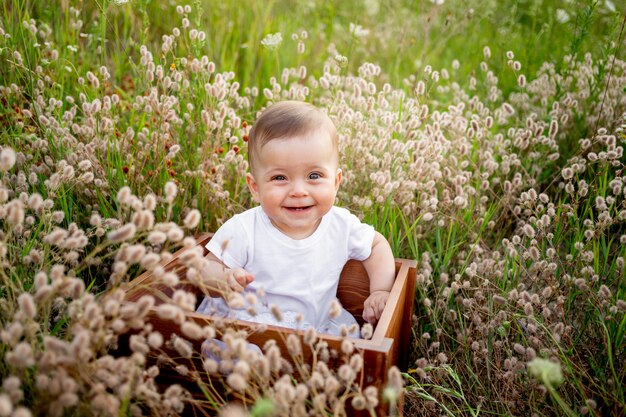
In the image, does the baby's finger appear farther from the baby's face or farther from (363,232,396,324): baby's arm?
the baby's face

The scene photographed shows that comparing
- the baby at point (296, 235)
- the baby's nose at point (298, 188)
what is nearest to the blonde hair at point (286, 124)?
the baby at point (296, 235)

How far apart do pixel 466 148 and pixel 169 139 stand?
1418 millimetres

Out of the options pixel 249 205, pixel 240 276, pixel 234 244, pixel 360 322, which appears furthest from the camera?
pixel 249 205

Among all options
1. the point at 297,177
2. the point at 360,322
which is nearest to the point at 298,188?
the point at 297,177

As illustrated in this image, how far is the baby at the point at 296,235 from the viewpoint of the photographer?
7.32 feet

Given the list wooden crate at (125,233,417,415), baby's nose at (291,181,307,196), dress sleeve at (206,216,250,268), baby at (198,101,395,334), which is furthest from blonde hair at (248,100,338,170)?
→ wooden crate at (125,233,417,415)

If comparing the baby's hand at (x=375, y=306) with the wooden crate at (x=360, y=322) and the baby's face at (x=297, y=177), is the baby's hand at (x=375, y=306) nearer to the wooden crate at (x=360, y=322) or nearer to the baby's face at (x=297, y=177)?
the wooden crate at (x=360, y=322)

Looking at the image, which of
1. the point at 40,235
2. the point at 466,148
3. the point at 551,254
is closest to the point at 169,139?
the point at 40,235

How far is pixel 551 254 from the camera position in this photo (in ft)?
7.46

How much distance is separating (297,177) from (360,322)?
769 millimetres

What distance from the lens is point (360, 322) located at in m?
2.64

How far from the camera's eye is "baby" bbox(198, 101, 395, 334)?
2.23m

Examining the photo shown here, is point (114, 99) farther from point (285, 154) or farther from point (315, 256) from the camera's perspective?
point (315, 256)

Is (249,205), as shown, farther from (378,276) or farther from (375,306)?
(375,306)
